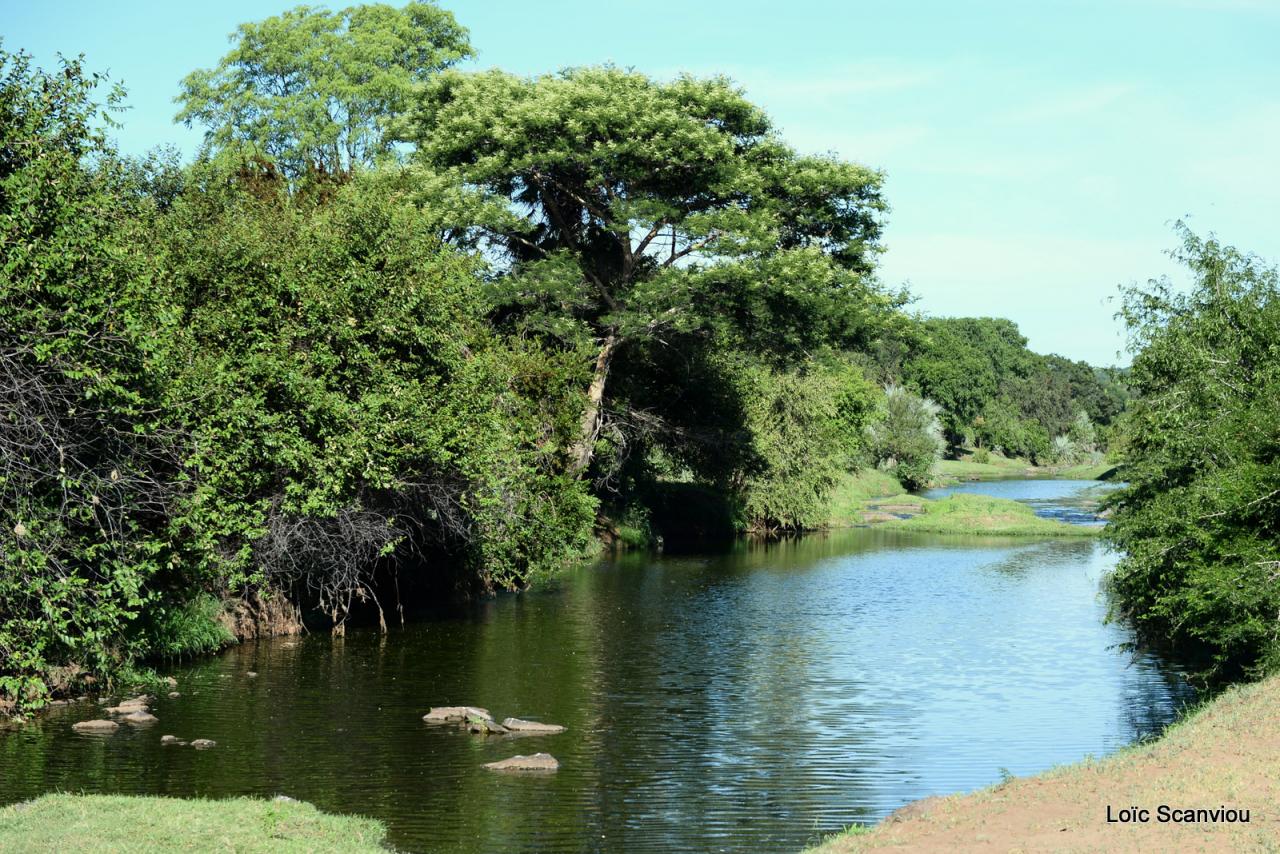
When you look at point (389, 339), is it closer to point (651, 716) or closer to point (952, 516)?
→ point (651, 716)

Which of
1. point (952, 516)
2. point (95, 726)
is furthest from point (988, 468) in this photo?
point (95, 726)

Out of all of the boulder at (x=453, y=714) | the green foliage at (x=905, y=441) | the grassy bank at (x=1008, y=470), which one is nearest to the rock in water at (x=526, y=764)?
the boulder at (x=453, y=714)

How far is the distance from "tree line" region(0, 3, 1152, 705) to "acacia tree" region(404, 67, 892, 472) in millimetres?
151

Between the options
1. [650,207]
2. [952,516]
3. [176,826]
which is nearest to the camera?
[176,826]

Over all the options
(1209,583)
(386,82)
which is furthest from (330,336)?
(386,82)

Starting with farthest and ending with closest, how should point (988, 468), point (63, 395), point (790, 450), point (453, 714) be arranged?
point (988, 468)
point (790, 450)
point (453, 714)
point (63, 395)

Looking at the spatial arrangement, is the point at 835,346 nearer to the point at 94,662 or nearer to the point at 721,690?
the point at 721,690

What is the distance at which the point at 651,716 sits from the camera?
24.3 m

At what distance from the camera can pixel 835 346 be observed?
49.0 meters

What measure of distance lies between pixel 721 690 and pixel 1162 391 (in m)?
12.9

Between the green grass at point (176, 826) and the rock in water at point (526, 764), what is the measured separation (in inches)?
139

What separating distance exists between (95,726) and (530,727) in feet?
25.0

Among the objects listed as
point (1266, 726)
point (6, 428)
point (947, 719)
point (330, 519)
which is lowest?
point (947, 719)

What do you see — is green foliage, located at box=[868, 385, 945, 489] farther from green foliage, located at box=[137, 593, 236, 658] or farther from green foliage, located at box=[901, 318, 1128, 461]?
green foliage, located at box=[137, 593, 236, 658]
